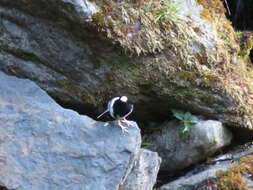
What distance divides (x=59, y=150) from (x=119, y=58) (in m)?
1.56

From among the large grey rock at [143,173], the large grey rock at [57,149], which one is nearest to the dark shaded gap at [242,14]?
the large grey rock at [143,173]

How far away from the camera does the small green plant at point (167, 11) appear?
20.9 feet

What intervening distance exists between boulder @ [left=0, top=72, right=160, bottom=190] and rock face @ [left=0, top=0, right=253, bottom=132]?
57 centimetres

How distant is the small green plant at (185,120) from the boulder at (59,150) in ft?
2.60

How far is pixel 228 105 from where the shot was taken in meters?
6.41

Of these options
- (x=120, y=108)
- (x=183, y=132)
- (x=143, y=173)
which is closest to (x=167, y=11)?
(x=183, y=132)

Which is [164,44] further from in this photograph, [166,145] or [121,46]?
A: [166,145]

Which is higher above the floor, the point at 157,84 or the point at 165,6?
the point at 165,6

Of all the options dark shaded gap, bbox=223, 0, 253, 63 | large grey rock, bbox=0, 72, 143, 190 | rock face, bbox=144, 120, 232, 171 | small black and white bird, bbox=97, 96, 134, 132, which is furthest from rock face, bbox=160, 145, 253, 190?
dark shaded gap, bbox=223, 0, 253, 63

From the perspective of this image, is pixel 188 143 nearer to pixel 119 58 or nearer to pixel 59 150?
pixel 119 58

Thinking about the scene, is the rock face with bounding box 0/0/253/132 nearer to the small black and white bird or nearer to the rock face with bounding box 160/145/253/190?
the rock face with bounding box 160/145/253/190

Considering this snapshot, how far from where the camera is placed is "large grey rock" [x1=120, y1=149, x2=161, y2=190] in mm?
5582

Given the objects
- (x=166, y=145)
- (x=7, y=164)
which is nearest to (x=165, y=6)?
(x=166, y=145)

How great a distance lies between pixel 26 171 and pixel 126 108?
1353 millimetres
